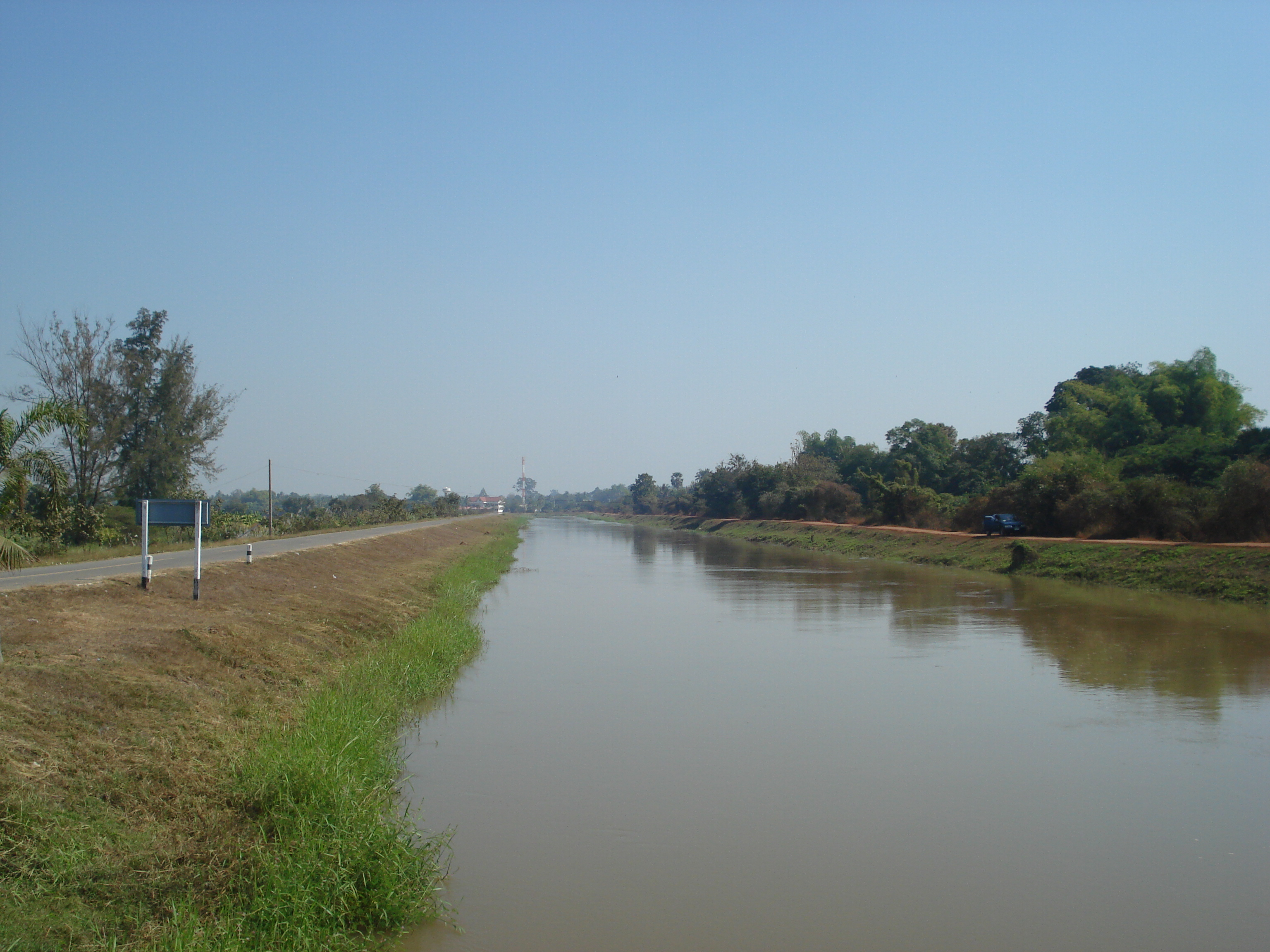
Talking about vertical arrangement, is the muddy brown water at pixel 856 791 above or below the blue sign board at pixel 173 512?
below

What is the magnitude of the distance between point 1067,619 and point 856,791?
14559 mm

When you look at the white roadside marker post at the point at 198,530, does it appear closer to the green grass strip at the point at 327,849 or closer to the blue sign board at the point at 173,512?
the blue sign board at the point at 173,512

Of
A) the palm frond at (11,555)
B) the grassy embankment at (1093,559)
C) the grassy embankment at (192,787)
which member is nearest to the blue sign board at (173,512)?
the grassy embankment at (192,787)

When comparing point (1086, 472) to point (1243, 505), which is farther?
point (1086, 472)

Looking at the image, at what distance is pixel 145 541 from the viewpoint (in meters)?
13.9

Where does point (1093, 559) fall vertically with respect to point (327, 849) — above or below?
above

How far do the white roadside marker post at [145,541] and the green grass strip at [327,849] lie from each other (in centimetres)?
477

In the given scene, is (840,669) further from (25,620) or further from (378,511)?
(378,511)

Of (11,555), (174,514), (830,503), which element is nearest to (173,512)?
(174,514)

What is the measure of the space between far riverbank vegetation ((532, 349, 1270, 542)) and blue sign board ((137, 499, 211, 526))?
98.1 ft

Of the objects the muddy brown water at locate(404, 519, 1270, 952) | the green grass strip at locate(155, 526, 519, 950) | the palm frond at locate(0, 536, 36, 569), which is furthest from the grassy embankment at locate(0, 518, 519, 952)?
the palm frond at locate(0, 536, 36, 569)

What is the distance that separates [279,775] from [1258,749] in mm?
10272

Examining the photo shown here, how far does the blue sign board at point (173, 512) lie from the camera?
43.0ft

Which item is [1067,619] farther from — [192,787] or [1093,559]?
[192,787]
